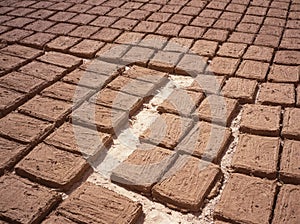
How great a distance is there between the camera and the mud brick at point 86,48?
3111 mm

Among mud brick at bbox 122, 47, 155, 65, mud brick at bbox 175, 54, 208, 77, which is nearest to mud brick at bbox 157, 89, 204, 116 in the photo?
mud brick at bbox 175, 54, 208, 77

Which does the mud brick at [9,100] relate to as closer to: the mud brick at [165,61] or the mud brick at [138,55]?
the mud brick at [138,55]

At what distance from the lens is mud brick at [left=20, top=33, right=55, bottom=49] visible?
3.33 meters

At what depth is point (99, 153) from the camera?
2.11 meters

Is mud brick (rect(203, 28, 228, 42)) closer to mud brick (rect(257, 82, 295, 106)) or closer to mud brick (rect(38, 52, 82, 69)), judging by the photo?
mud brick (rect(257, 82, 295, 106))

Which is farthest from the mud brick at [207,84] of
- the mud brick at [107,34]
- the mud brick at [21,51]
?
the mud brick at [21,51]

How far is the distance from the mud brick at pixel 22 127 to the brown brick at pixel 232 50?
66.9 inches

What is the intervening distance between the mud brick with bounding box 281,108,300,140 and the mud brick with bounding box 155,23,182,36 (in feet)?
4.87

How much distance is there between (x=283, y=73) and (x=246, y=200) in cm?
144

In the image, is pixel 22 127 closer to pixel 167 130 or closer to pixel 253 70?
pixel 167 130

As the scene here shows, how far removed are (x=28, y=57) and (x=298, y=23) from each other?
111 inches

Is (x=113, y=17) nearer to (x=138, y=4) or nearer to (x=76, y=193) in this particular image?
(x=138, y=4)

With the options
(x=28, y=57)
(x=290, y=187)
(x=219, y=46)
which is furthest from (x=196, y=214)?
(x=28, y=57)

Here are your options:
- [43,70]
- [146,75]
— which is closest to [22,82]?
[43,70]
